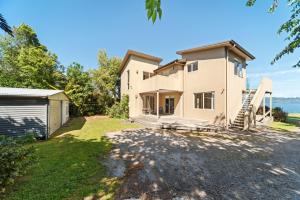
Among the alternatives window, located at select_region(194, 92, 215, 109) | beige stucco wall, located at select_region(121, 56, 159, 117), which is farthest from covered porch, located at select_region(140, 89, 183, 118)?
window, located at select_region(194, 92, 215, 109)

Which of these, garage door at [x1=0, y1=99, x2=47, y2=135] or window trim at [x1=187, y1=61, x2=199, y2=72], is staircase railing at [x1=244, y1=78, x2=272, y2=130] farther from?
garage door at [x1=0, y1=99, x2=47, y2=135]

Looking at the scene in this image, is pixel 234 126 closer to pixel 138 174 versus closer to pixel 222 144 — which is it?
pixel 222 144

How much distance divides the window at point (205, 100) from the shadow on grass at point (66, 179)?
10.2 meters

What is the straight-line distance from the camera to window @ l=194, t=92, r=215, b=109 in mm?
13047

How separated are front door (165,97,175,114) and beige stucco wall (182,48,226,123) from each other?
2.37m

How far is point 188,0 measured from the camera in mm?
9531

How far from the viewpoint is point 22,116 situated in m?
9.38

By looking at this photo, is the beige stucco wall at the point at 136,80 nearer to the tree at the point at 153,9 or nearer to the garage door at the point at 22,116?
the garage door at the point at 22,116

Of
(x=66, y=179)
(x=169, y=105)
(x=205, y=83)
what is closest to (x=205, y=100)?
(x=205, y=83)

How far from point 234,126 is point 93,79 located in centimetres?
2100

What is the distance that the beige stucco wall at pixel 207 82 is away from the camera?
12.3 meters

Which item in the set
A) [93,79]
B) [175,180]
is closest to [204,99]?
[175,180]

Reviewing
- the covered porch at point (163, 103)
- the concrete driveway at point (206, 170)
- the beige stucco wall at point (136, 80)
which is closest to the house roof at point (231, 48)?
the covered porch at point (163, 103)

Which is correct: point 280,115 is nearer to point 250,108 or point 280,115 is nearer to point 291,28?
point 250,108
